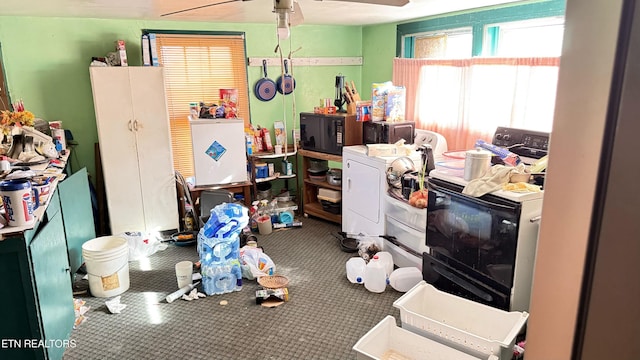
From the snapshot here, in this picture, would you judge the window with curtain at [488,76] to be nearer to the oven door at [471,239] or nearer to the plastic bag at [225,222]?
the oven door at [471,239]

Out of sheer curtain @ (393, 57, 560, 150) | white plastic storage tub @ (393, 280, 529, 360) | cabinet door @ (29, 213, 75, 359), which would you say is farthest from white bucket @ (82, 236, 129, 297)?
sheer curtain @ (393, 57, 560, 150)

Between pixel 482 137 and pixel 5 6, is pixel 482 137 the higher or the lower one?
the lower one

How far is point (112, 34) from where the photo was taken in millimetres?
4023

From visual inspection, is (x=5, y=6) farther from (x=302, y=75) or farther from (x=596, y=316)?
(x=596, y=316)

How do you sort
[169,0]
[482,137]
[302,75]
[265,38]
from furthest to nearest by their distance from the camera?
[302,75]
[265,38]
[482,137]
[169,0]

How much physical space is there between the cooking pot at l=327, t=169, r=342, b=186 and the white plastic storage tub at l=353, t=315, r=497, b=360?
7.48 ft

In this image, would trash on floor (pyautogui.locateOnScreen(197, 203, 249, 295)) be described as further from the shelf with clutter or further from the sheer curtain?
the sheer curtain

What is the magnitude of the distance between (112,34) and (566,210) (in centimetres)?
443

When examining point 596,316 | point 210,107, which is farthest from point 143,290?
point 596,316

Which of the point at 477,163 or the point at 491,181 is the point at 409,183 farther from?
the point at 491,181

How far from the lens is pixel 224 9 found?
3.39 meters

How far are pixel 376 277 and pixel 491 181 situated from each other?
1140 millimetres

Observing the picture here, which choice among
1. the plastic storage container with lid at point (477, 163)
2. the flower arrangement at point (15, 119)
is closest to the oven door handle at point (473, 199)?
the plastic storage container with lid at point (477, 163)

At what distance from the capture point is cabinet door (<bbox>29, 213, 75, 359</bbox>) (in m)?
2.04
